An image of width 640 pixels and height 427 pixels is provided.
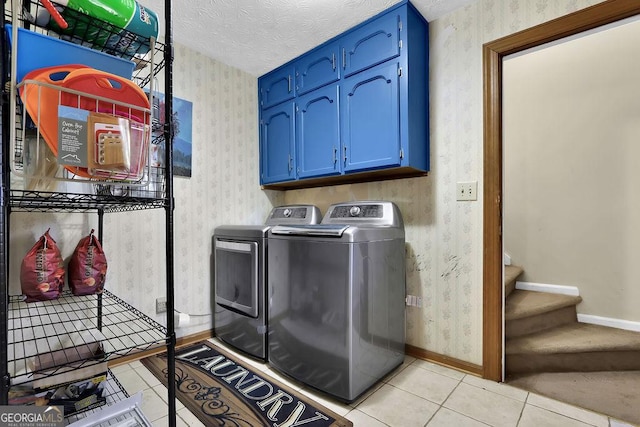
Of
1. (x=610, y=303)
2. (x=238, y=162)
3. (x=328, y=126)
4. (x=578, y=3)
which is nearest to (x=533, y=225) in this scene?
Result: (x=610, y=303)

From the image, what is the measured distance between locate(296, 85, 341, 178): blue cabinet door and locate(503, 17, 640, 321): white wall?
1826 mm

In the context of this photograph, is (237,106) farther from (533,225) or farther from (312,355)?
(533,225)

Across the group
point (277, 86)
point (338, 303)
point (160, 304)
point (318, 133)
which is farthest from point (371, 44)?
point (160, 304)

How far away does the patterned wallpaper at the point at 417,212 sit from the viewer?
171 centimetres

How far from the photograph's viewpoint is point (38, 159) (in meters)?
0.82

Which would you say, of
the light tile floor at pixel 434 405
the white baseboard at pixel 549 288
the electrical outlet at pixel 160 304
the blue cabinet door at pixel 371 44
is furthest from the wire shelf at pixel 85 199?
the white baseboard at pixel 549 288

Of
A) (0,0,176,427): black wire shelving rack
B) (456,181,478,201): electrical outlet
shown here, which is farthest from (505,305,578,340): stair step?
(0,0,176,427): black wire shelving rack

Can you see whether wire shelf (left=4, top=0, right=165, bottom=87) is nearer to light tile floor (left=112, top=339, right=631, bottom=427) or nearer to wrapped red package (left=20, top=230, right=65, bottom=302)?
wrapped red package (left=20, top=230, right=65, bottom=302)

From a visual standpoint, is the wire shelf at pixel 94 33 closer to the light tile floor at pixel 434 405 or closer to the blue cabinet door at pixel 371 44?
the blue cabinet door at pixel 371 44

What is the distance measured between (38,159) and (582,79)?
3445 millimetres

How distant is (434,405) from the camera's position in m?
1.47

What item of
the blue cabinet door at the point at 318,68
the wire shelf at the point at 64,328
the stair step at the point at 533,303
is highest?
the blue cabinet door at the point at 318,68

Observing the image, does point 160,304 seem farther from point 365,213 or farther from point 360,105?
point 360,105

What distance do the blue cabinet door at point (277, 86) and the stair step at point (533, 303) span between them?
2299 mm
